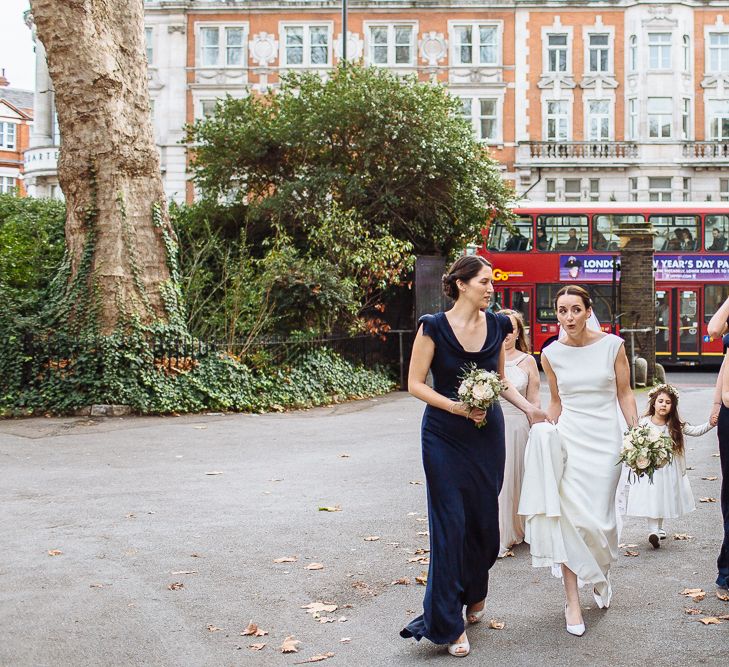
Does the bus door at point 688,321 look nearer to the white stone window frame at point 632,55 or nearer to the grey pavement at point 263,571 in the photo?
the grey pavement at point 263,571

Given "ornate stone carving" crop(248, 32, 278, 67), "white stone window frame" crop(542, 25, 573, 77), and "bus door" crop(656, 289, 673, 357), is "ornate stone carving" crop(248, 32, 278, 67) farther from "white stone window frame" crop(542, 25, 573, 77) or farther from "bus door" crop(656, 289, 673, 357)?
"bus door" crop(656, 289, 673, 357)

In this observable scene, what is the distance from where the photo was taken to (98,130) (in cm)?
1598

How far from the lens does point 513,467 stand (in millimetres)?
7562

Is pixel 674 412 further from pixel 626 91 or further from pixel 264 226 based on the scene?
pixel 626 91

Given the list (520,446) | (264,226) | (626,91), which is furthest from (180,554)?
(626,91)

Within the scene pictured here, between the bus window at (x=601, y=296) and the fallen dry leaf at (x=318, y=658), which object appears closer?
the fallen dry leaf at (x=318, y=658)

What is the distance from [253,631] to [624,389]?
2470 mm

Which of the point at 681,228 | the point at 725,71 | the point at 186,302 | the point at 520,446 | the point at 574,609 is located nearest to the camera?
the point at 574,609

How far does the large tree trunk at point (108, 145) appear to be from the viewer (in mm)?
15633

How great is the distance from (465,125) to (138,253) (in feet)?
29.4

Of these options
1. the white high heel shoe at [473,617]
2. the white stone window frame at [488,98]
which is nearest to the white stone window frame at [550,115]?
the white stone window frame at [488,98]

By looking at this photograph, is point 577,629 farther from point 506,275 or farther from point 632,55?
point 632,55

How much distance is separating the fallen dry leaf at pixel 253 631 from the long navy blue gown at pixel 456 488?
2.54ft

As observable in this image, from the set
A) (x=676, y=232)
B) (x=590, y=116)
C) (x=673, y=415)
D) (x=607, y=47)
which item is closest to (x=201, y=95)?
(x=590, y=116)
